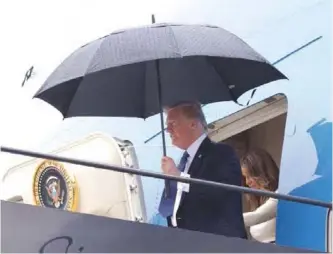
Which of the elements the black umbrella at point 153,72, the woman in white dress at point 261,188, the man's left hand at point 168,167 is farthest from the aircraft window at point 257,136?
the man's left hand at point 168,167

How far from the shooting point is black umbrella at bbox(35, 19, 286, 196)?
10.6 ft

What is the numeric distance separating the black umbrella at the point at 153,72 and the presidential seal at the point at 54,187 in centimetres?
46

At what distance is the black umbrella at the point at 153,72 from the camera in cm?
324

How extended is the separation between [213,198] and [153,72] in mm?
752

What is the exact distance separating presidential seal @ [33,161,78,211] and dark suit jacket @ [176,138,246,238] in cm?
→ 93

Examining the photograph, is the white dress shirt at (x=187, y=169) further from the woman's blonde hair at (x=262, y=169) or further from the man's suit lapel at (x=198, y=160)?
the woman's blonde hair at (x=262, y=169)

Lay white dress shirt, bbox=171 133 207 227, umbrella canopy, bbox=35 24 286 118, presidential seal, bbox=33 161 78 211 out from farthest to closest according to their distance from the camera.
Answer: presidential seal, bbox=33 161 78 211 < white dress shirt, bbox=171 133 207 227 < umbrella canopy, bbox=35 24 286 118

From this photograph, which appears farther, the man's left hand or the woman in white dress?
the woman in white dress

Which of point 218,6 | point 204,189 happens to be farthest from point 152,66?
point 204,189

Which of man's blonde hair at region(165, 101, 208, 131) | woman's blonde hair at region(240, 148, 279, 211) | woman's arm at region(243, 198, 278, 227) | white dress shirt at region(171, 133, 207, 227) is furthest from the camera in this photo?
woman's blonde hair at region(240, 148, 279, 211)

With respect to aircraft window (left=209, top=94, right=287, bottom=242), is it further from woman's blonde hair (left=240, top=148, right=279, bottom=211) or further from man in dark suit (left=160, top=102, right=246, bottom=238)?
man in dark suit (left=160, top=102, right=246, bottom=238)

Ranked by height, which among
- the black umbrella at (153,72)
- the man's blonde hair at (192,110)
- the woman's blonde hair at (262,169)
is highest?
the black umbrella at (153,72)

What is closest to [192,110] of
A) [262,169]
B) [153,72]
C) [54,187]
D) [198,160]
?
[198,160]

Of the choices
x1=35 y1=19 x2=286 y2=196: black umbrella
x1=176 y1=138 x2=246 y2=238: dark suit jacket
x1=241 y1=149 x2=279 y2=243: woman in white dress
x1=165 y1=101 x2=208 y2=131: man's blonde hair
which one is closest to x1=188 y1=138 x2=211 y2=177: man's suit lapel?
x1=176 y1=138 x2=246 y2=238: dark suit jacket
